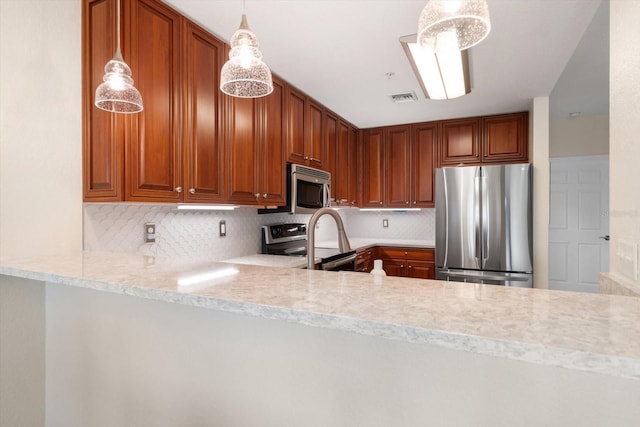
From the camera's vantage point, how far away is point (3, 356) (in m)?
1.37

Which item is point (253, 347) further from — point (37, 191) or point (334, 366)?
point (37, 191)

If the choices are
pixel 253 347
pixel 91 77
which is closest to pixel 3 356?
pixel 253 347

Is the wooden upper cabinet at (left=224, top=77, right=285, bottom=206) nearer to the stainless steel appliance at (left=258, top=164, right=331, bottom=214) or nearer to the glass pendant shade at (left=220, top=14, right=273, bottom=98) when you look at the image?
the stainless steel appliance at (left=258, top=164, right=331, bottom=214)

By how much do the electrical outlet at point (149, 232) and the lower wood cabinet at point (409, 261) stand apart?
262 centimetres

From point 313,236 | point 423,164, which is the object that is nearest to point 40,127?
point 313,236

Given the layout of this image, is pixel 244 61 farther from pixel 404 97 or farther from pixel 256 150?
pixel 404 97

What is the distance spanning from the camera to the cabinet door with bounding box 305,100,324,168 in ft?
10.7

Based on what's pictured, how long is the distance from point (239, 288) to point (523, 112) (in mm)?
3874

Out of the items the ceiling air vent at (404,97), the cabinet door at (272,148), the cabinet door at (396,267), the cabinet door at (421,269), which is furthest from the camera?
the cabinet door at (396,267)

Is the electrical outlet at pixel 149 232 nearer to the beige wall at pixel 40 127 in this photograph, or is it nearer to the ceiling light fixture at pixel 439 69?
the beige wall at pixel 40 127

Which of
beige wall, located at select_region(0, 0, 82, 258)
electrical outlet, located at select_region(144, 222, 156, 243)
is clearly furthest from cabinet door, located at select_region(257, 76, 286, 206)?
beige wall, located at select_region(0, 0, 82, 258)

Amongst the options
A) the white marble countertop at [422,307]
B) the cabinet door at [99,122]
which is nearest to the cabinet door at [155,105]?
the cabinet door at [99,122]

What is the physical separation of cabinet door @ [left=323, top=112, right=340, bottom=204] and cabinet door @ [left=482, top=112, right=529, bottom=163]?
1618mm

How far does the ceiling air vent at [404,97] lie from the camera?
313cm
